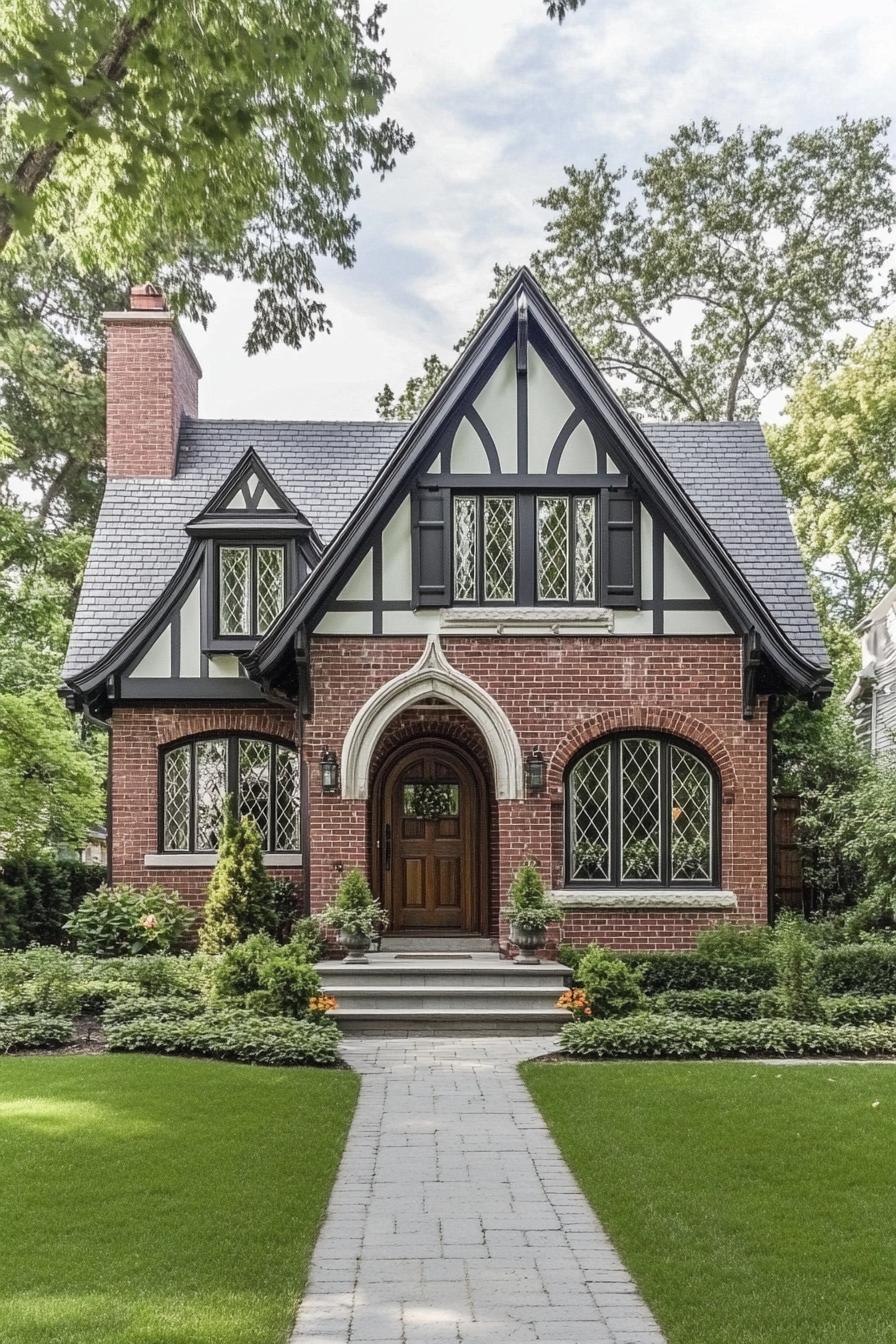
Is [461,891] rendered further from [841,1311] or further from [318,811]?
[841,1311]

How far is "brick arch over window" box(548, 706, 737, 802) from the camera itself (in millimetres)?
13195

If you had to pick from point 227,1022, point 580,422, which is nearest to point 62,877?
point 227,1022

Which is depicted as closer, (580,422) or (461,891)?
(580,422)

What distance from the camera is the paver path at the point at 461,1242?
458cm

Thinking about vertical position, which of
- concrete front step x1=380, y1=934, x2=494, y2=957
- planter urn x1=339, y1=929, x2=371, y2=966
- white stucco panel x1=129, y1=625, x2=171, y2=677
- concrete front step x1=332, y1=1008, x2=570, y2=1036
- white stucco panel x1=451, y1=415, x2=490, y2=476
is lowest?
concrete front step x1=332, y1=1008, x2=570, y2=1036

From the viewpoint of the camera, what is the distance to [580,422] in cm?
1347

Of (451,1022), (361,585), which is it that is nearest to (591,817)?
(451,1022)

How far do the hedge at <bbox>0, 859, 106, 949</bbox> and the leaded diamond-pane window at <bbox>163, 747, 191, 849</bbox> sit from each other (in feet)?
8.90

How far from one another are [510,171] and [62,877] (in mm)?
13408

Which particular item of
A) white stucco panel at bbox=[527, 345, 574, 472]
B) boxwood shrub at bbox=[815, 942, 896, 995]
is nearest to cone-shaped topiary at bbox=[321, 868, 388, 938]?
boxwood shrub at bbox=[815, 942, 896, 995]

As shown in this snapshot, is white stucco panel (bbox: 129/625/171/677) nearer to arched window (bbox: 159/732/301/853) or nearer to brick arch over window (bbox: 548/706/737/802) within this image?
arched window (bbox: 159/732/301/853)

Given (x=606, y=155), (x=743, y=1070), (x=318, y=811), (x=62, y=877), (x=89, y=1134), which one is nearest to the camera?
(x=89, y=1134)

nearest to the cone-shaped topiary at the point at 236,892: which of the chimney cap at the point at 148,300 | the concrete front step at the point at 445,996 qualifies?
the concrete front step at the point at 445,996

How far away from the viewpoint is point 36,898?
18219 millimetres
